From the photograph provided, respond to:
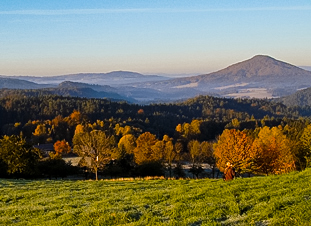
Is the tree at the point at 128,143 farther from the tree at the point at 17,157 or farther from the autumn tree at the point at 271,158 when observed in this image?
the autumn tree at the point at 271,158

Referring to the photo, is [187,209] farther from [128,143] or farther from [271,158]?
[128,143]

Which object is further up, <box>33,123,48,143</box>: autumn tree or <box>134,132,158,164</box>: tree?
<box>134,132,158,164</box>: tree

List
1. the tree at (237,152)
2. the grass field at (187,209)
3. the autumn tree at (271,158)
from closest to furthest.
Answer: the grass field at (187,209)
the tree at (237,152)
the autumn tree at (271,158)

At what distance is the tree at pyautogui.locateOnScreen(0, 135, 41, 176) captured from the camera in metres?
48.9

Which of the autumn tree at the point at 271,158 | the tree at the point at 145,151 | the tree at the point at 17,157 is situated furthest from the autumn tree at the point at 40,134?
the autumn tree at the point at 271,158

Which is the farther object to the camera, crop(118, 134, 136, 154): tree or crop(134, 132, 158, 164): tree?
crop(118, 134, 136, 154): tree

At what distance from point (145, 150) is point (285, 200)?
67428 mm

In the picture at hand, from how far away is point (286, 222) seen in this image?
9.09m

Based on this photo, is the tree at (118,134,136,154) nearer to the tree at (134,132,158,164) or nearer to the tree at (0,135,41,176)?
the tree at (134,132,158,164)

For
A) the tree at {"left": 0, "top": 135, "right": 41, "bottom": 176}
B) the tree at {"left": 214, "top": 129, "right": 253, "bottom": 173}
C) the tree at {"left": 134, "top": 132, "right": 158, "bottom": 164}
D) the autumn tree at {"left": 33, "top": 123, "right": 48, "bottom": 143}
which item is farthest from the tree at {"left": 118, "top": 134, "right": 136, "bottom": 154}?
the autumn tree at {"left": 33, "top": 123, "right": 48, "bottom": 143}

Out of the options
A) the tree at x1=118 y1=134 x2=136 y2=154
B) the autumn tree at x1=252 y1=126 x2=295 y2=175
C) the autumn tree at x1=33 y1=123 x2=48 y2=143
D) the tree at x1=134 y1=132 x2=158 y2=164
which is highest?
the autumn tree at x1=252 y1=126 x2=295 y2=175

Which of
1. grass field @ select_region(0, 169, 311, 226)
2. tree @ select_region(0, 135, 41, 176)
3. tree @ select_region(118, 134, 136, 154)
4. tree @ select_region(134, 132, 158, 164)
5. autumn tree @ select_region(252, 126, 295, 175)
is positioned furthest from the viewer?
tree @ select_region(118, 134, 136, 154)

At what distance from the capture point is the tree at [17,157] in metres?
48.9

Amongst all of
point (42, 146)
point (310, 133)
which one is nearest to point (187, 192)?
point (310, 133)
